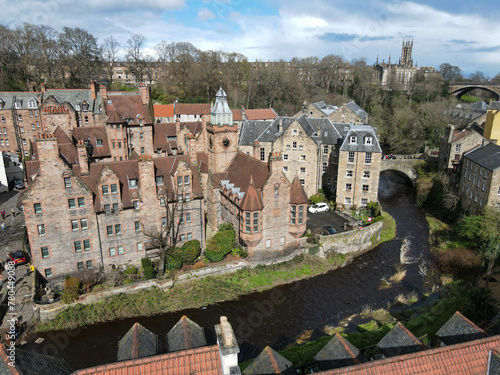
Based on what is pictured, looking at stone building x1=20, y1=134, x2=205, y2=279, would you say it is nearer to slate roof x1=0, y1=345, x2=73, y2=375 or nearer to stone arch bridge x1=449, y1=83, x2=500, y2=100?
slate roof x1=0, y1=345, x2=73, y2=375

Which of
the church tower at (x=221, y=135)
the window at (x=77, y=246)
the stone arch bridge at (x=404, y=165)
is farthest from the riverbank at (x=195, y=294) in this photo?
the stone arch bridge at (x=404, y=165)

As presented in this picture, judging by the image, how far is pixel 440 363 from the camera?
1664cm

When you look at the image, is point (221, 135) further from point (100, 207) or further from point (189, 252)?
point (100, 207)

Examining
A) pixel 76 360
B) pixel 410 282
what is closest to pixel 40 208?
pixel 76 360

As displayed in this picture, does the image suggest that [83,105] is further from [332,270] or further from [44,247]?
[332,270]

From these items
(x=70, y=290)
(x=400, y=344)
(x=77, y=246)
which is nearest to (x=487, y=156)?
(x=400, y=344)

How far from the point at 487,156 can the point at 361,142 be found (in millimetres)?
17001

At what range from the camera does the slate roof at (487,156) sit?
48.3 m

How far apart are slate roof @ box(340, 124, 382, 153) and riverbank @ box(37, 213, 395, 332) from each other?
63.2ft

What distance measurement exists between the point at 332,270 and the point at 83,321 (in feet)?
89.8

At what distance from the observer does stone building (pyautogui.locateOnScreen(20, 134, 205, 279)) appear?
3472 centimetres

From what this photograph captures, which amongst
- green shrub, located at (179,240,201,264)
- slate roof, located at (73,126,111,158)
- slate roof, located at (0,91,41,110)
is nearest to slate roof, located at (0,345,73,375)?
green shrub, located at (179,240,201,264)

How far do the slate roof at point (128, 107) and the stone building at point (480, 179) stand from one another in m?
49.3

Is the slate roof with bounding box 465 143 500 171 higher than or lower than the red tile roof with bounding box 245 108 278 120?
lower
